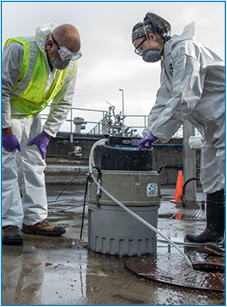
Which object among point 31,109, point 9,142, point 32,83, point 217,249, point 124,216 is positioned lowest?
point 217,249

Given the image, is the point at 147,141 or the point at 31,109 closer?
the point at 147,141

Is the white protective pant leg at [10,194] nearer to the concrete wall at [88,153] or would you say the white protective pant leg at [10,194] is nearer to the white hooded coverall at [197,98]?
the white hooded coverall at [197,98]

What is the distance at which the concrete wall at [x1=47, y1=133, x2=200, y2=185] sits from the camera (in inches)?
508

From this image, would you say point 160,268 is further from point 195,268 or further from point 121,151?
point 121,151

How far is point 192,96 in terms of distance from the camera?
2.16 metres

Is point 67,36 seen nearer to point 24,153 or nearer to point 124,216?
point 24,153

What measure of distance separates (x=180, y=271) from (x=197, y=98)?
4.15ft

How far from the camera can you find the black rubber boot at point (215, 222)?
2.56 metres

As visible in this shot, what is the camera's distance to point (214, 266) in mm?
1953

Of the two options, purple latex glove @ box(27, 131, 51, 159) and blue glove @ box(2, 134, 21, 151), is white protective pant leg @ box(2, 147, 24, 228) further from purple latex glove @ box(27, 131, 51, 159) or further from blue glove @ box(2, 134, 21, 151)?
purple latex glove @ box(27, 131, 51, 159)

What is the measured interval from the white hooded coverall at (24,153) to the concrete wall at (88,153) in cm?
960

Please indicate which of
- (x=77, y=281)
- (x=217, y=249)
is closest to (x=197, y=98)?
(x=217, y=249)

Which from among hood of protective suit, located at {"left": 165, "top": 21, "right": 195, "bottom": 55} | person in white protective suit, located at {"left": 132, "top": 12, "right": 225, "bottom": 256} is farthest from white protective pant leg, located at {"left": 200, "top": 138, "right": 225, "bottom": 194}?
hood of protective suit, located at {"left": 165, "top": 21, "right": 195, "bottom": 55}

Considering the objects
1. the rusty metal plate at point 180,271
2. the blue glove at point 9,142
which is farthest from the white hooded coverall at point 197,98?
the blue glove at point 9,142
